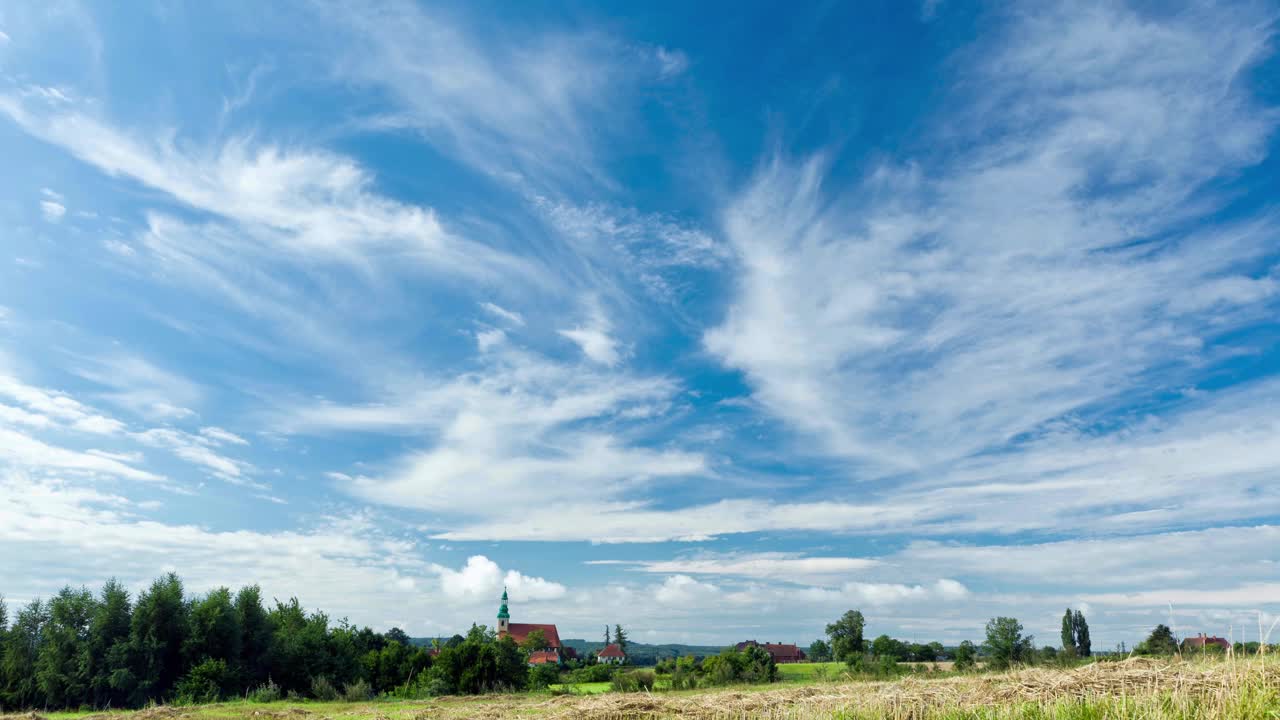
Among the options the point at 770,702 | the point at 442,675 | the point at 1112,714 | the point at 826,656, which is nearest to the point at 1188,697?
the point at 1112,714

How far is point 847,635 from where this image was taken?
69938mm

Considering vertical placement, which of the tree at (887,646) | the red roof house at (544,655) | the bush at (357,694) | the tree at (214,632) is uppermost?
the tree at (214,632)

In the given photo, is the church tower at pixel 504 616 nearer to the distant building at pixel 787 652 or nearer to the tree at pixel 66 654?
the distant building at pixel 787 652

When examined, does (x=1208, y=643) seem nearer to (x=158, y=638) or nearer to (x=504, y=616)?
(x=158, y=638)

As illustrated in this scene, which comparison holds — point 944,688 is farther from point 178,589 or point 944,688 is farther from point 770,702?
point 178,589

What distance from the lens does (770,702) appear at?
13.6 meters

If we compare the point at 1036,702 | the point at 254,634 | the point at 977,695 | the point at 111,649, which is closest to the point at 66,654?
the point at 111,649

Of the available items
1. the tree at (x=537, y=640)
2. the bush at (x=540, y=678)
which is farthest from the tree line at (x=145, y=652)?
the tree at (x=537, y=640)

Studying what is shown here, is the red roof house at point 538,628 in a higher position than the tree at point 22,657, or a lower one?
lower

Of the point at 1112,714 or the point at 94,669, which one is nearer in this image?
the point at 1112,714

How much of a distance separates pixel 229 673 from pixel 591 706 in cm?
2549

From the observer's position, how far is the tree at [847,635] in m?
69.0

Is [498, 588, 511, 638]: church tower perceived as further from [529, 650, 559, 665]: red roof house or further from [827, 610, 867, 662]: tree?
[827, 610, 867, 662]: tree

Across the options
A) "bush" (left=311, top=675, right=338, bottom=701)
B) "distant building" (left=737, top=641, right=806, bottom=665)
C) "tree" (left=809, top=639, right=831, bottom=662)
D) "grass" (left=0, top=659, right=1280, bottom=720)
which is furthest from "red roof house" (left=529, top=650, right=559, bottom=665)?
"grass" (left=0, top=659, right=1280, bottom=720)
